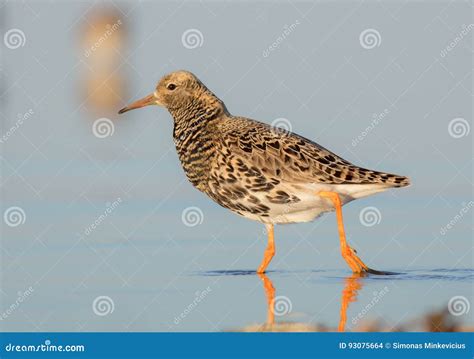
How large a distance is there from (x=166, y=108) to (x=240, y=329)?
4.67 meters

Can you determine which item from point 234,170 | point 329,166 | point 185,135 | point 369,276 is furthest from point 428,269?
point 185,135

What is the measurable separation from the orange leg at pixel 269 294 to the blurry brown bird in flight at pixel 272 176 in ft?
1.79

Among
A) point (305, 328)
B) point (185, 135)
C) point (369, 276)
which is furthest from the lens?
point (185, 135)

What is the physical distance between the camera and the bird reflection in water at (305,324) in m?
10.5

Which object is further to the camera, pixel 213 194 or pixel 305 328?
pixel 213 194

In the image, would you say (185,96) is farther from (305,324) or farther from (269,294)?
(305,324)

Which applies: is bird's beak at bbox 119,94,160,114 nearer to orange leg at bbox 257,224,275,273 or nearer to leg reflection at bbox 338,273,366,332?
orange leg at bbox 257,224,275,273

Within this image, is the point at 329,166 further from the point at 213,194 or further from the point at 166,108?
the point at 166,108

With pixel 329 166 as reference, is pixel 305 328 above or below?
below

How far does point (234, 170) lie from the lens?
12.8m

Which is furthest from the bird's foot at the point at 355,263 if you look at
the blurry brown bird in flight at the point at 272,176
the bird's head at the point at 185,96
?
the bird's head at the point at 185,96

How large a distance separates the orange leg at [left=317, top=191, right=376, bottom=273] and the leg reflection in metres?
0.14

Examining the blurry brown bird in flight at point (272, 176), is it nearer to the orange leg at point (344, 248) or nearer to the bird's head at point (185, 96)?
Result: the orange leg at point (344, 248)

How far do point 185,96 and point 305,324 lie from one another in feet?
14.9
